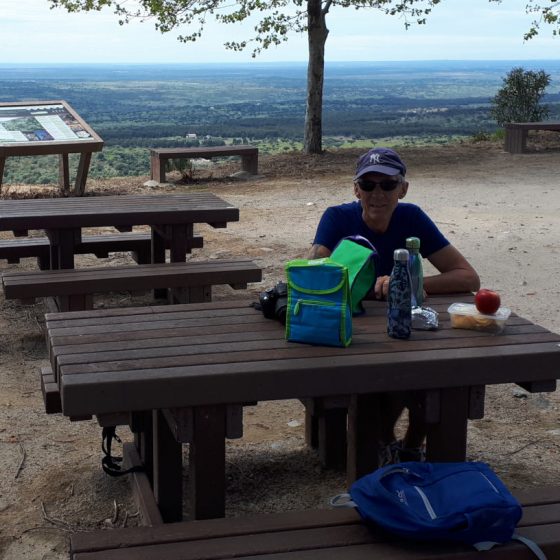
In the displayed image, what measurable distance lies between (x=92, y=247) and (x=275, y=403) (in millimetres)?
2723

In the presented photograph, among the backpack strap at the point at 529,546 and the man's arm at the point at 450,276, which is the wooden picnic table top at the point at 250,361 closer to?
the man's arm at the point at 450,276

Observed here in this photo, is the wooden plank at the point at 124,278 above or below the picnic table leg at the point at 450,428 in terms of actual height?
below

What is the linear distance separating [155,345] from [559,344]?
1.32 m

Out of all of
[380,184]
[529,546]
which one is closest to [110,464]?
[380,184]

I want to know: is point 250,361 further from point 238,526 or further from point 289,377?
point 238,526

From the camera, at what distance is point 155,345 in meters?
3.25

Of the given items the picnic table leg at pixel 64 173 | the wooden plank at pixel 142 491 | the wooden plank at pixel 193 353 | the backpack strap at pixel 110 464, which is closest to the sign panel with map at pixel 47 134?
the picnic table leg at pixel 64 173

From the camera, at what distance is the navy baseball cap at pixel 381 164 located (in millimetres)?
3820


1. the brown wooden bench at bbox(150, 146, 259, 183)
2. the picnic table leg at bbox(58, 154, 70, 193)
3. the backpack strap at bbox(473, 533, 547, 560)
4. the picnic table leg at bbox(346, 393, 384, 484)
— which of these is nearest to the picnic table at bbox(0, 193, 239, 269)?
the picnic table leg at bbox(346, 393, 384, 484)

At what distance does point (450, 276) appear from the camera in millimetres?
4004

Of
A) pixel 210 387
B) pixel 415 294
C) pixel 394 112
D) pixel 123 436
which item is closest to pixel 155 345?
pixel 210 387

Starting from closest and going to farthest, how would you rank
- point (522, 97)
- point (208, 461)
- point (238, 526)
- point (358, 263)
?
1. point (238, 526)
2. point (208, 461)
3. point (358, 263)
4. point (522, 97)

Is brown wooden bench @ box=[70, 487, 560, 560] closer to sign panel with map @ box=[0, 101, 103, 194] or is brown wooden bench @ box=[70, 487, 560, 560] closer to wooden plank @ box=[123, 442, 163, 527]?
wooden plank @ box=[123, 442, 163, 527]

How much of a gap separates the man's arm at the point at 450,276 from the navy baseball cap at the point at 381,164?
407 mm
